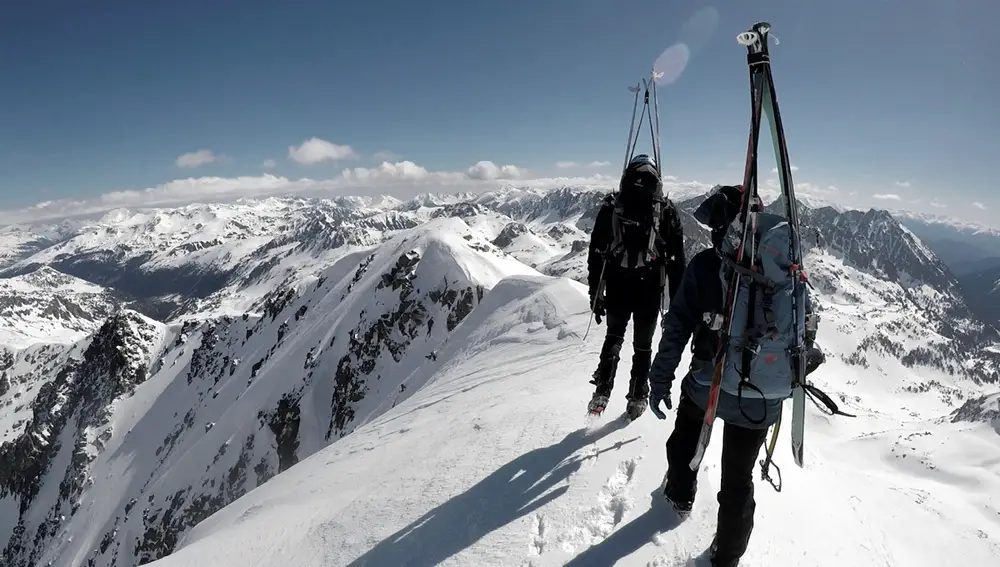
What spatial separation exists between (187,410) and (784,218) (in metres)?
126

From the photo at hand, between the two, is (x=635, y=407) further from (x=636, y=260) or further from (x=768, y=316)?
(x=768, y=316)

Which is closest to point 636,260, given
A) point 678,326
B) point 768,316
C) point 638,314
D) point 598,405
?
point 638,314

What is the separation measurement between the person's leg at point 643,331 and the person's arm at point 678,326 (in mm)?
2592

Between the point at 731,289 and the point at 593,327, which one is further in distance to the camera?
the point at 593,327

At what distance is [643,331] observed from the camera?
26.1ft

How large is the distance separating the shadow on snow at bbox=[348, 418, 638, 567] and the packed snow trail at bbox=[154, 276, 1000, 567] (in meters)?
0.02

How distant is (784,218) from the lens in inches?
176

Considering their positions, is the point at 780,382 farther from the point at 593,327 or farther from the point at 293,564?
the point at 593,327

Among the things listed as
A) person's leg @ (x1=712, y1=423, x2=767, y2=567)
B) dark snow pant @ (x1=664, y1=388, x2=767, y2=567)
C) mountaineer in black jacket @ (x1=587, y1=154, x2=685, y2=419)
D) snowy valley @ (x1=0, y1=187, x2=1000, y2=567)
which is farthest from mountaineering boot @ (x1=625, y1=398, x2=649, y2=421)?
person's leg @ (x1=712, y1=423, x2=767, y2=567)

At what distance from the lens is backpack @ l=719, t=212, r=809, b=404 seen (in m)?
4.26

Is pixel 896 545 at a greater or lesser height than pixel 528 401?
lesser

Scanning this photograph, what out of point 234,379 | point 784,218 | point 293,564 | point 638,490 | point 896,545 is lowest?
point 234,379

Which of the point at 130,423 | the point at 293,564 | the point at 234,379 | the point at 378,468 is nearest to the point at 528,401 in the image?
the point at 378,468

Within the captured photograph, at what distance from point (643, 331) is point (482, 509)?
3988 mm
